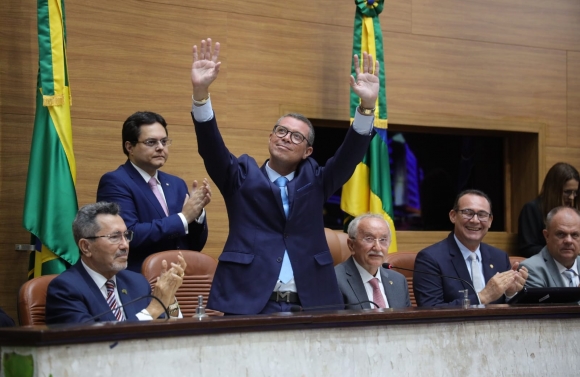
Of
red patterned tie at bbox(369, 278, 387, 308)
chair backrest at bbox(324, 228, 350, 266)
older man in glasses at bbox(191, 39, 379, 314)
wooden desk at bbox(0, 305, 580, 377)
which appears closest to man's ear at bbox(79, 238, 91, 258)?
older man in glasses at bbox(191, 39, 379, 314)

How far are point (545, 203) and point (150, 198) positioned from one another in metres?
2.73

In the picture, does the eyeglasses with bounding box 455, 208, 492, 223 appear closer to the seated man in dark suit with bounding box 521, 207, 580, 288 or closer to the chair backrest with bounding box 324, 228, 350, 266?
the seated man in dark suit with bounding box 521, 207, 580, 288

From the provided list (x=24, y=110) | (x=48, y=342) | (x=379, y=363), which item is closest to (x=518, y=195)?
(x=24, y=110)

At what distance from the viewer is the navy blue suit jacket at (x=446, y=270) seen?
3.94 metres

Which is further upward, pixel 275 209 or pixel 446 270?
pixel 275 209

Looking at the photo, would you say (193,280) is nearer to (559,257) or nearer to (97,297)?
(97,297)

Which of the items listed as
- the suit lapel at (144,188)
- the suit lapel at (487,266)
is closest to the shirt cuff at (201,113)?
the suit lapel at (144,188)

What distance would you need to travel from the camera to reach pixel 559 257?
432 cm

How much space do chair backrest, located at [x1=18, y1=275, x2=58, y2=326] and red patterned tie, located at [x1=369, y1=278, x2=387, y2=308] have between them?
1431 mm

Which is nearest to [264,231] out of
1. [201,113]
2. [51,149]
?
[201,113]

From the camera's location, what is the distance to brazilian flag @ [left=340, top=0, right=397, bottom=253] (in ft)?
17.1

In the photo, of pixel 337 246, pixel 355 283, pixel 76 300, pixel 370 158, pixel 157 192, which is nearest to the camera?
pixel 76 300

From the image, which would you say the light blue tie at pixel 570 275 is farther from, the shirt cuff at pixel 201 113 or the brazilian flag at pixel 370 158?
the shirt cuff at pixel 201 113

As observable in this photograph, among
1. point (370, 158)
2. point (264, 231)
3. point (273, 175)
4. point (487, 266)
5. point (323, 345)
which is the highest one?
point (370, 158)
